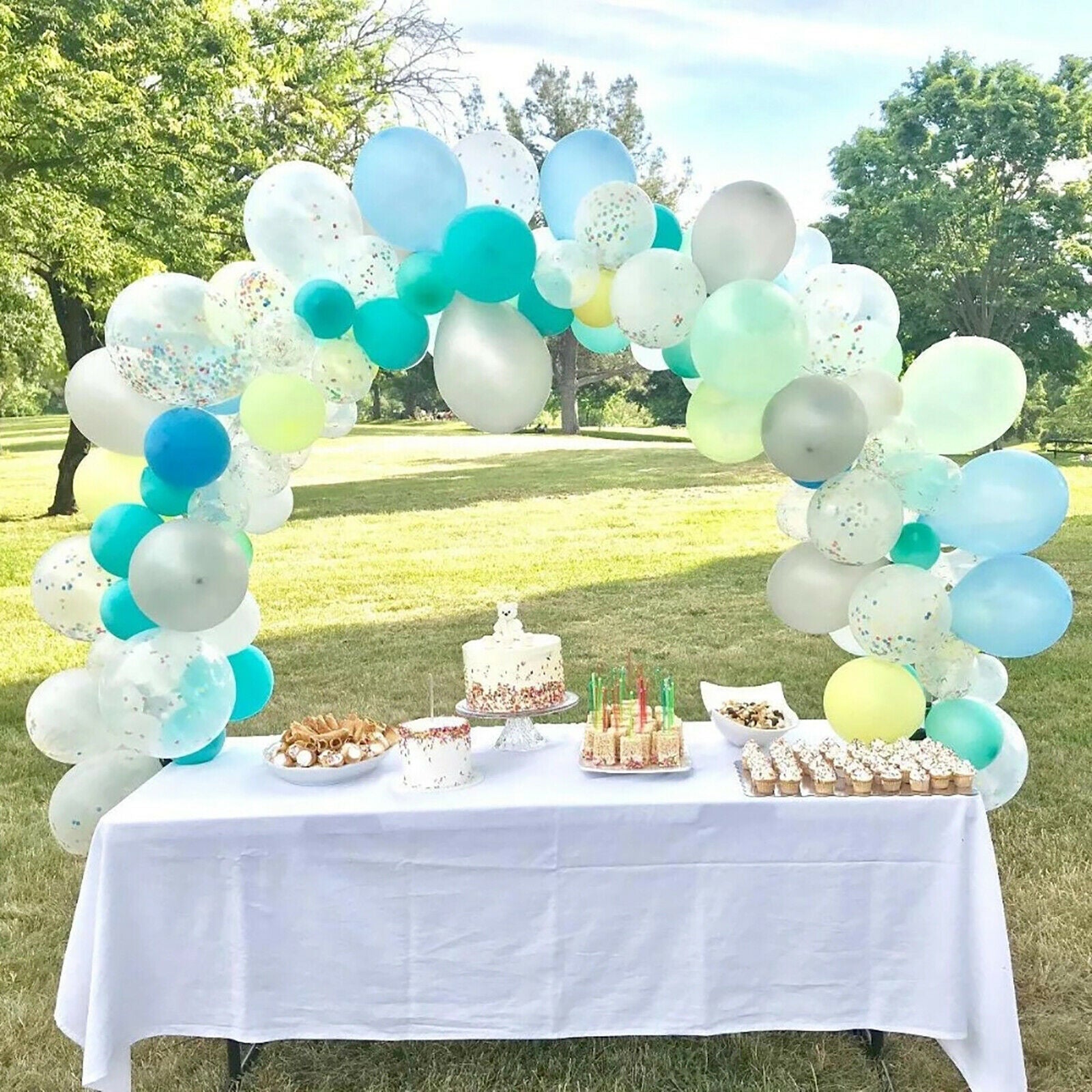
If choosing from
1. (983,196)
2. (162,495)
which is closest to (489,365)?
(162,495)

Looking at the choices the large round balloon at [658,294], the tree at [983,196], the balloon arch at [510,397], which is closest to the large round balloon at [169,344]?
the balloon arch at [510,397]

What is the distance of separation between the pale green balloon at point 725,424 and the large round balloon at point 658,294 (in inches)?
10.0

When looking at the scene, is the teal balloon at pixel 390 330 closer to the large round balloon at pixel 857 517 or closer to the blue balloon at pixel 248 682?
the blue balloon at pixel 248 682

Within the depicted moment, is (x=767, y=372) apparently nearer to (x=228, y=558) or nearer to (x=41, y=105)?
(x=228, y=558)

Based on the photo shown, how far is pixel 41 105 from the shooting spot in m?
10.1

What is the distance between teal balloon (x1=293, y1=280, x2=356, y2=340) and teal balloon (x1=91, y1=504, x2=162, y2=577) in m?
0.65

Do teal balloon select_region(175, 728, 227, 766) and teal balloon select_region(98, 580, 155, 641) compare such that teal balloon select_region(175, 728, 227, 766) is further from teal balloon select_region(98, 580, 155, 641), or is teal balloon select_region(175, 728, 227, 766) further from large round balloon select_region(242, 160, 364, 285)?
large round balloon select_region(242, 160, 364, 285)

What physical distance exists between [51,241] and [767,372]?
9409 millimetres

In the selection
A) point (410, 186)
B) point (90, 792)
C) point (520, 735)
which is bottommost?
point (90, 792)

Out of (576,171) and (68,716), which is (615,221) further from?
(68,716)

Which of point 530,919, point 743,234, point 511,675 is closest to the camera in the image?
point 530,919

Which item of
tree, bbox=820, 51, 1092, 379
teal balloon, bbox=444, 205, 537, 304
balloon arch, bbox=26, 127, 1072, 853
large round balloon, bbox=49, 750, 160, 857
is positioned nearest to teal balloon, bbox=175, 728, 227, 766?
balloon arch, bbox=26, 127, 1072, 853

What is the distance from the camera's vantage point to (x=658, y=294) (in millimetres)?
2654

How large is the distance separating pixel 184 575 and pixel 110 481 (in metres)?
0.56
